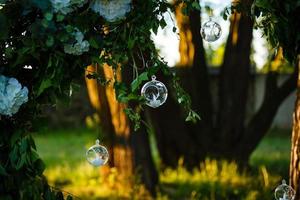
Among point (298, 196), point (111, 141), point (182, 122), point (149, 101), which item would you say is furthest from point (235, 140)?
point (149, 101)

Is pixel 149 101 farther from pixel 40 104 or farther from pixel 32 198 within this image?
pixel 32 198

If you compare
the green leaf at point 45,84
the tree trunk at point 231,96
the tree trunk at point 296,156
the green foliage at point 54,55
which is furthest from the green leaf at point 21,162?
the tree trunk at point 231,96

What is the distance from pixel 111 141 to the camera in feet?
19.6

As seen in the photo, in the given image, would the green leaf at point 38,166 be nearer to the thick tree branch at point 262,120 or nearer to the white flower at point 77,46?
the white flower at point 77,46

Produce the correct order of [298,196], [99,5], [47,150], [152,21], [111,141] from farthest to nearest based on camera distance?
1. [47,150]
2. [111,141]
3. [298,196]
4. [152,21]
5. [99,5]

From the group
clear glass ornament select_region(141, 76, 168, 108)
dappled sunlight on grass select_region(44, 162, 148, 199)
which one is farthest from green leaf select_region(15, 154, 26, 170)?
dappled sunlight on grass select_region(44, 162, 148, 199)

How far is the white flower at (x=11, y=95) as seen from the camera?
6.88ft

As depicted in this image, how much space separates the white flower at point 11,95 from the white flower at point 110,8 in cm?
40

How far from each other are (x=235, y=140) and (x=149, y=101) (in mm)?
5267

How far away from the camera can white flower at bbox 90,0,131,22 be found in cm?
211

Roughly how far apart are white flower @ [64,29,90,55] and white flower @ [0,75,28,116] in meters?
0.22

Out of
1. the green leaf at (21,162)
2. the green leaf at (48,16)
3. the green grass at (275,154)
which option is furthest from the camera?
the green grass at (275,154)

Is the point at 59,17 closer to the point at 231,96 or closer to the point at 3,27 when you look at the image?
the point at 3,27

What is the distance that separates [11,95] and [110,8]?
18.7 inches
